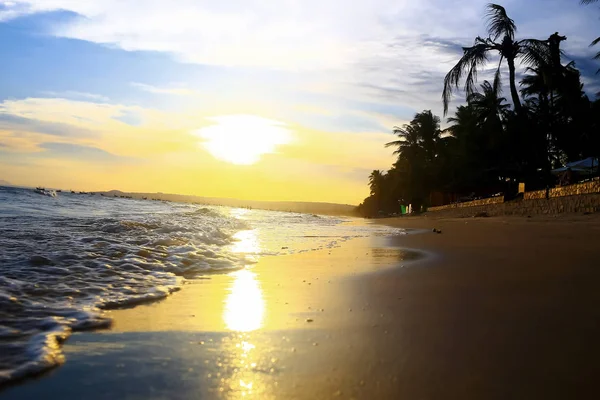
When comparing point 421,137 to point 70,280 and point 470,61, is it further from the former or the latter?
point 70,280

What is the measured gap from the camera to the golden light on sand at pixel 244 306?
2643 mm

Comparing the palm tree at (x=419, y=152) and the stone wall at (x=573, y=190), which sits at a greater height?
the palm tree at (x=419, y=152)

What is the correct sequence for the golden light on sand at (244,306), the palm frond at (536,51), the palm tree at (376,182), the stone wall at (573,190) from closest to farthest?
the golden light on sand at (244,306), the stone wall at (573,190), the palm frond at (536,51), the palm tree at (376,182)

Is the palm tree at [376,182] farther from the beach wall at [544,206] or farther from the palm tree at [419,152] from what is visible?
the beach wall at [544,206]

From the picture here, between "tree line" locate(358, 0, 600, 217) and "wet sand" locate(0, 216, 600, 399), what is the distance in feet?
49.4

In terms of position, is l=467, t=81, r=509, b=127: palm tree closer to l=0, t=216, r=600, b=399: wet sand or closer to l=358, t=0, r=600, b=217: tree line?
l=358, t=0, r=600, b=217: tree line

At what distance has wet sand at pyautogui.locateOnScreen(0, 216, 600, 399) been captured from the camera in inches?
67.6

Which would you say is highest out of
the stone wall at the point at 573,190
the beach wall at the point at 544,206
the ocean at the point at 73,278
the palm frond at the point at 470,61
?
the palm frond at the point at 470,61

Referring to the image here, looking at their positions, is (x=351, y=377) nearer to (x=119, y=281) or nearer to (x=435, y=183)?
(x=119, y=281)

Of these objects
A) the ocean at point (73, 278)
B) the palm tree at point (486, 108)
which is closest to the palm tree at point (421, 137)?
the palm tree at point (486, 108)

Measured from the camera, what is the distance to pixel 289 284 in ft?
13.2

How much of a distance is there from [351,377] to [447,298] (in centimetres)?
165

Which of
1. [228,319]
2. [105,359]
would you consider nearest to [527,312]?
[228,319]

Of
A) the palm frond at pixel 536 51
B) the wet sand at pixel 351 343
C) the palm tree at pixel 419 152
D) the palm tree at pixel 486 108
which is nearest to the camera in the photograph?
the wet sand at pixel 351 343
